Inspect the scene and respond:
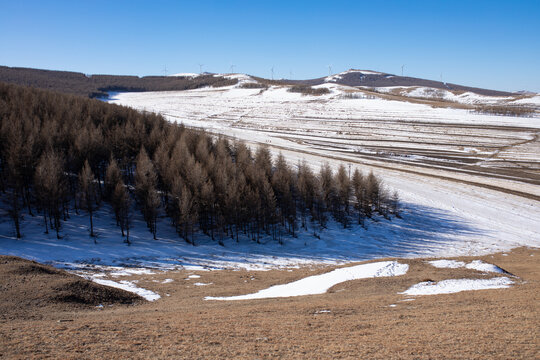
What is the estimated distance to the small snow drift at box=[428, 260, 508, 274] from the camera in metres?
27.9

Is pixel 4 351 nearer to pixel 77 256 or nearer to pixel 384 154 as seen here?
pixel 77 256

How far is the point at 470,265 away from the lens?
1134 inches

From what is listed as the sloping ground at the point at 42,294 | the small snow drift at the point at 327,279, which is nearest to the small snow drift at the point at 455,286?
the small snow drift at the point at 327,279

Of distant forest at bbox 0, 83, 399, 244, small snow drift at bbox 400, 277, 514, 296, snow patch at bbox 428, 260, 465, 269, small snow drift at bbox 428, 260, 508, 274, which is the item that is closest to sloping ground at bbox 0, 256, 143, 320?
small snow drift at bbox 400, 277, 514, 296

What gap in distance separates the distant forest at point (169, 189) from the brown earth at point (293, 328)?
952 inches

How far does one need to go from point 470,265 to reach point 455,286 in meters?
7.43

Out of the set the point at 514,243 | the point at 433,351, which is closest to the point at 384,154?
the point at 514,243

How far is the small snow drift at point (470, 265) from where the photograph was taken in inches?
1098

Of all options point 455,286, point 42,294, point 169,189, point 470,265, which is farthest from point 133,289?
point 169,189

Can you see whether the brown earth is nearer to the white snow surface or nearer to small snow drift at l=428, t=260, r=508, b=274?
the white snow surface

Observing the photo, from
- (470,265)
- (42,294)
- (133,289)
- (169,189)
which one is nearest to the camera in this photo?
(42,294)

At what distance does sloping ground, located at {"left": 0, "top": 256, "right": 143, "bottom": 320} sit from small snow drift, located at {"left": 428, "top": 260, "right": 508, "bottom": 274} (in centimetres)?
2512

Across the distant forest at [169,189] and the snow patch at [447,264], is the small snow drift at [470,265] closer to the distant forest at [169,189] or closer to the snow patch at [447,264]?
the snow patch at [447,264]

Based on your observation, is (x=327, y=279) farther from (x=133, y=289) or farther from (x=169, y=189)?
(x=169, y=189)
